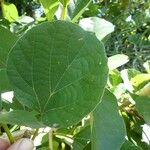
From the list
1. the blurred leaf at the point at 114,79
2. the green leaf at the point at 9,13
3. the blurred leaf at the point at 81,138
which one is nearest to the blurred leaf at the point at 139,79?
the blurred leaf at the point at 114,79

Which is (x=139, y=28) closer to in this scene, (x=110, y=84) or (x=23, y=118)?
(x=110, y=84)

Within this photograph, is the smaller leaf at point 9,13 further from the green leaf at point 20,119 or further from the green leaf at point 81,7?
the green leaf at point 20,119

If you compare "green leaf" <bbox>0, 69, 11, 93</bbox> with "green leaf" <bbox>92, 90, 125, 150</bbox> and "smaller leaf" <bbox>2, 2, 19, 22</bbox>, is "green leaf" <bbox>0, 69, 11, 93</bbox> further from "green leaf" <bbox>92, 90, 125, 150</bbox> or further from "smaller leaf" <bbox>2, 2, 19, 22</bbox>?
"smaller leaf" <bbox>2, 2, 19, 22</bbox>

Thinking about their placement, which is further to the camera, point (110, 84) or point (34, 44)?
point (110, 84)

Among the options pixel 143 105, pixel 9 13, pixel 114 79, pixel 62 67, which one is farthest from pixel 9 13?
pixel 62 67

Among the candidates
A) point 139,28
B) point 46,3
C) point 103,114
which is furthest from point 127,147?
point 139,28

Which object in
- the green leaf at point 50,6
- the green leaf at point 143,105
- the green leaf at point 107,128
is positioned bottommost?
the green leaf at point 143,105

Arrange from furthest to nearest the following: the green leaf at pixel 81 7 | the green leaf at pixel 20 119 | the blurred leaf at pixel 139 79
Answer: the blurred leaf at pixel 139 79, the green leaf at pixel 81 7, the green leaf at pixel 20 119
